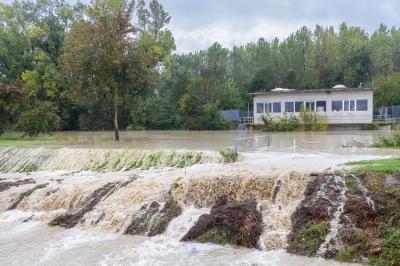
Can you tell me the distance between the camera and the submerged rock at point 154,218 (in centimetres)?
1150

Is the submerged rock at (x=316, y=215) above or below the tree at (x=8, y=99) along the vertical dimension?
below

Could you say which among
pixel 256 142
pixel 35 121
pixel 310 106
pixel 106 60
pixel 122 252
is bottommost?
pixel 122 252

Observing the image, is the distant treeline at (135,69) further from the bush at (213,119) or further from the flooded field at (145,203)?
the flooded field at (145,203)

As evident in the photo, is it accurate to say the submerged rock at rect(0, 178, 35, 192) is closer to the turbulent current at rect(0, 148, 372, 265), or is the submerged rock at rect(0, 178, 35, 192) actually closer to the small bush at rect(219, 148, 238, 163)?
the turbulent current at rect(0, 148, 372, 265)

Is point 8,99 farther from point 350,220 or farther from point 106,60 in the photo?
point 350,220

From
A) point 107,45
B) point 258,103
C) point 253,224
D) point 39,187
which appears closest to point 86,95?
point 107,45

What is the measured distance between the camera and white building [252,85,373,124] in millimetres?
37688

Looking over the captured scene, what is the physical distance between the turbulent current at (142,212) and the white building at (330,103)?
2435cm

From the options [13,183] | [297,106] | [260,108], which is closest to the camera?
[13,183]

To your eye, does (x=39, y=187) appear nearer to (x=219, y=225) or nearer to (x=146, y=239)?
(x=146, y=239)

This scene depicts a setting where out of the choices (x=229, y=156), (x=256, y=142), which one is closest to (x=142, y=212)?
(x=229, y=156)

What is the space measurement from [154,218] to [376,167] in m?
6.34

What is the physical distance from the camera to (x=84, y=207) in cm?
1312

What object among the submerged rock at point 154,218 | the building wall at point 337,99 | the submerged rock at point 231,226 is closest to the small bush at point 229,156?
the submerged rock at point 154,218
